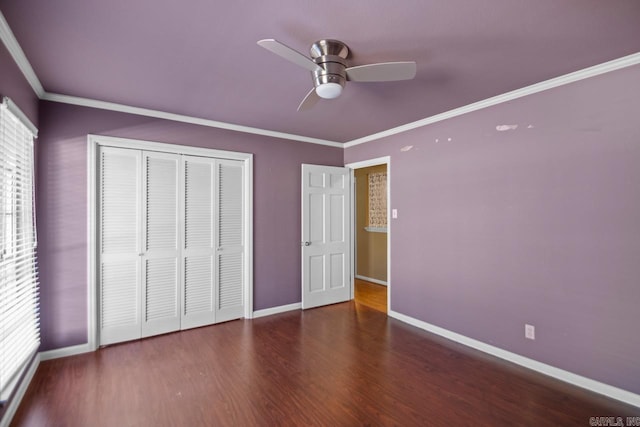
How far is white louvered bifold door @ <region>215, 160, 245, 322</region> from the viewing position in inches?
153

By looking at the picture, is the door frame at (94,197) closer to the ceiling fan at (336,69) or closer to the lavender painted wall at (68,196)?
the lavender painted wall at (68,196)

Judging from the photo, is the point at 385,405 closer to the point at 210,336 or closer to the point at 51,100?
the point at 210,336

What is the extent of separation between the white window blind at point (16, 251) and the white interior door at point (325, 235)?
9.23ft

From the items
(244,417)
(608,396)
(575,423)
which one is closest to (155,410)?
(244,417)

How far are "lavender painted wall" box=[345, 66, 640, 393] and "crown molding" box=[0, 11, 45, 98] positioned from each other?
3.61 metres

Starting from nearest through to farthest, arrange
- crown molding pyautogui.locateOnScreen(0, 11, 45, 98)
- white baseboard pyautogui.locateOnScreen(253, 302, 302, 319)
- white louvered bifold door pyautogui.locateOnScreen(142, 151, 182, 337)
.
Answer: crown molding pyautogui.locateOnScreen(0, 11, 45, 98), white louvered bifold door pyautogui.locateOnScreen(142, 151, 182, 337), white baseboard pyautogui.locateOnScreen(253, 302, 302, 319)

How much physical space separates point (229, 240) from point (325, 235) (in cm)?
138

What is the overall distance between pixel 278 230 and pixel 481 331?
2634 millimetres

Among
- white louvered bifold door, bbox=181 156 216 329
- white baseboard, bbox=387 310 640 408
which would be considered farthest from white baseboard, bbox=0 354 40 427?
white baseboard, bbox=387 310 640 408

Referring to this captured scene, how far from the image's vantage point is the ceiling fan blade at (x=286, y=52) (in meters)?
1.69

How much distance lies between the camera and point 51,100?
2.93 meters

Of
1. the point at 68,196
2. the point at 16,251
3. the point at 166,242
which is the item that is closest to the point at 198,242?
the point at 166,242

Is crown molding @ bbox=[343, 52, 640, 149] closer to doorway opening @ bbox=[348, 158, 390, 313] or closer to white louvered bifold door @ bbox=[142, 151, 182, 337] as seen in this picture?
doorway opening @ bbox=[348, 158, 390, 313]

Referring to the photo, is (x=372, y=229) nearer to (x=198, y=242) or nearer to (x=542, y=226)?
(x=198, y=242)
